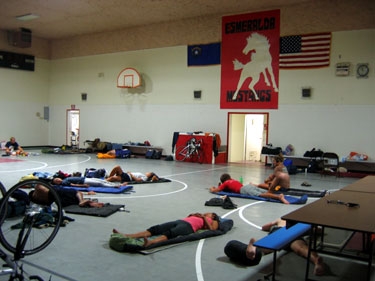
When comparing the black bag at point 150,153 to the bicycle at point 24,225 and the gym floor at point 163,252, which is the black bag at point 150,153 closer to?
the gym floor at point 163,252

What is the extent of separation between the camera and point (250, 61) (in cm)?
1535

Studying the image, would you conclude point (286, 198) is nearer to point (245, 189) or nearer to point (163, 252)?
point (245, 189)

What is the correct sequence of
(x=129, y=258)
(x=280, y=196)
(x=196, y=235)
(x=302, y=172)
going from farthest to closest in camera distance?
(x=302, y=172), (x=280, y=196), (x=196, y=235), (x=129, y=258)

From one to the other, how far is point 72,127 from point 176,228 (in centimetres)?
1798

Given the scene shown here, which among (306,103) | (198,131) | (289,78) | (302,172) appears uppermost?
(289,78)

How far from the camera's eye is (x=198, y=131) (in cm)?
1673

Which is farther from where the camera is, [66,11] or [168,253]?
[66,11]

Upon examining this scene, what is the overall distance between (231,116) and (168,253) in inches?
460

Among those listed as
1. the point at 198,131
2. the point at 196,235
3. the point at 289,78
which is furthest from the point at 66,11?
the point at 196,235

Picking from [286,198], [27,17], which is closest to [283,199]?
[286,198]

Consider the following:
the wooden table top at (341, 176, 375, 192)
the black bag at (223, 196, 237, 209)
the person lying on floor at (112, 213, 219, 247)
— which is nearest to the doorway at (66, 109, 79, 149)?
the black bag at (223, 196, 237, 209)

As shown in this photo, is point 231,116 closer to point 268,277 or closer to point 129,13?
point 129,13

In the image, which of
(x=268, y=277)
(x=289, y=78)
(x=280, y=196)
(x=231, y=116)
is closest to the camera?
(x=268, y=277)

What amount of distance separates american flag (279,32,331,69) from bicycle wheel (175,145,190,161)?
5013 millimetres
